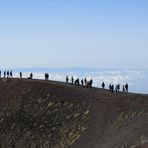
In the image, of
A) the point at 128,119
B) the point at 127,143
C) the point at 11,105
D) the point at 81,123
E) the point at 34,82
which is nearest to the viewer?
the point at 127,143

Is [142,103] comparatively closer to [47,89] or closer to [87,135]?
[87,135]

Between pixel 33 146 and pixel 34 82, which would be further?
pixel 34 82

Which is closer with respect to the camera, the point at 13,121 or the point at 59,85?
the point at 13,121

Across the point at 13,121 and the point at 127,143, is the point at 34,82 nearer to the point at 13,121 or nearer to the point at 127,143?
the point at 13,121

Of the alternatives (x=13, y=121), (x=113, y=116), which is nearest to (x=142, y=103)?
(x=113, y=116)

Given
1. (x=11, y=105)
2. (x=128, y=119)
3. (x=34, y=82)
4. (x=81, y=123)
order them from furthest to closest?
(x=34, y=82), (x=11, y=105), (x=81, y=123), (x=128, y=119)

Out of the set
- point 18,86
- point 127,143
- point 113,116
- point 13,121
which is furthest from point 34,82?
point 127,143

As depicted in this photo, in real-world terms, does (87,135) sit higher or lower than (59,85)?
lower
